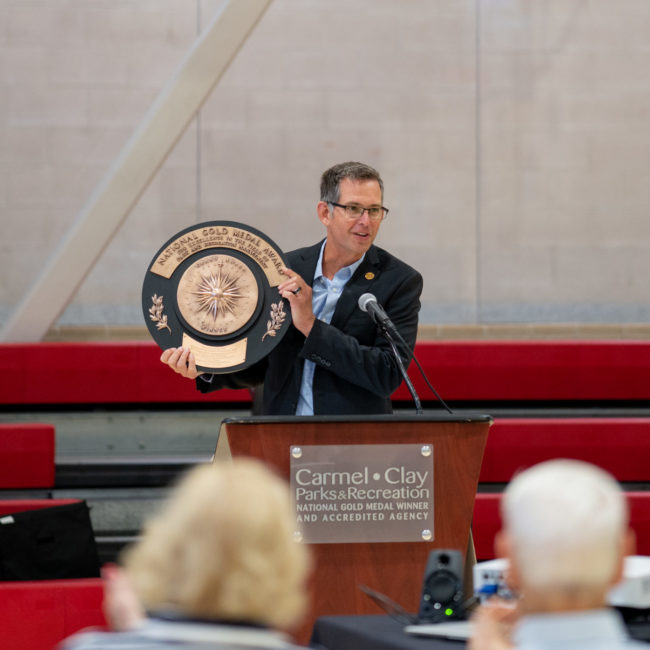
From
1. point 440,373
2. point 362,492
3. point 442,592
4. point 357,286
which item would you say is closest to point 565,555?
point 442,592

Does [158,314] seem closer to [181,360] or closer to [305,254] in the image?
[181,360]

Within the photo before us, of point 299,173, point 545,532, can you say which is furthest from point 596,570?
point 299,173

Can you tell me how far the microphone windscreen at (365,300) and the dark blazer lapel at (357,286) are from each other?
12 centimetres

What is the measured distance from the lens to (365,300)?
255 cm

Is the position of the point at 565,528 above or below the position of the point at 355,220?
below

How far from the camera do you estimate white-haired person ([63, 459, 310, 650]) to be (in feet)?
3.09

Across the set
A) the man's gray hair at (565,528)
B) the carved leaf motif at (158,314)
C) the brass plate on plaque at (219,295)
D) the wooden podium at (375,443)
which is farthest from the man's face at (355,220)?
the man's gray hair at (565,528)

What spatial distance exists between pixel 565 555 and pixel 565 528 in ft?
0.09

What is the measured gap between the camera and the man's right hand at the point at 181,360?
245 centimetres

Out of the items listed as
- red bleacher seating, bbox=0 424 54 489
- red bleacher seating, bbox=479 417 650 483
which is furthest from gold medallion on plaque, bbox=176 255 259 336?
red bleacher seating, bbox=479 417 650 483

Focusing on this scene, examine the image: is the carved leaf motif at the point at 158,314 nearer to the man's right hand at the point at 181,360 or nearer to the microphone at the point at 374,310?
the man's right hand at the point at 181,360

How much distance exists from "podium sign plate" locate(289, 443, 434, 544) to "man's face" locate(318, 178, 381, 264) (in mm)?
692

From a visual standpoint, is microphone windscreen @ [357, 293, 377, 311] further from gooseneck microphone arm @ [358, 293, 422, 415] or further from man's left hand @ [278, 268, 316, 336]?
man's left hand @ [278, 268, 316, 336]

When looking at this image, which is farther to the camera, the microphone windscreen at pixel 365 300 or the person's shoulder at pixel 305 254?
the person's shoulder at pixel 305 254
